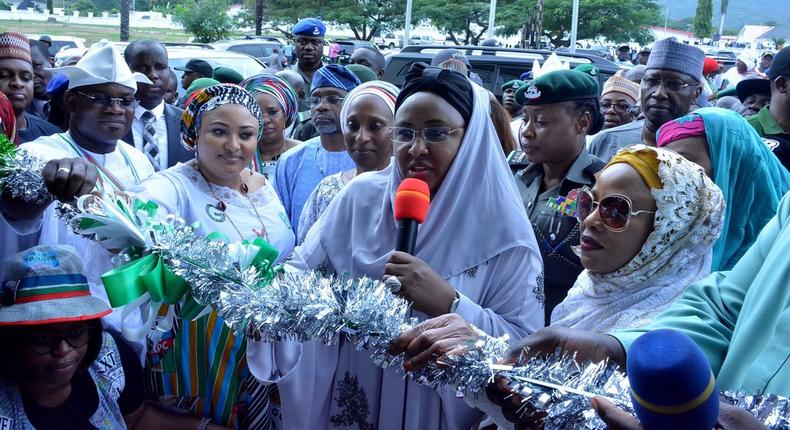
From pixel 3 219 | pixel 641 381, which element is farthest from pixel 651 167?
pixel 3 219

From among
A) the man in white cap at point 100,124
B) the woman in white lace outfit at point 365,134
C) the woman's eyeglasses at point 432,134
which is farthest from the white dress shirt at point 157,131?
the woman's eyeglasses at point 432,134

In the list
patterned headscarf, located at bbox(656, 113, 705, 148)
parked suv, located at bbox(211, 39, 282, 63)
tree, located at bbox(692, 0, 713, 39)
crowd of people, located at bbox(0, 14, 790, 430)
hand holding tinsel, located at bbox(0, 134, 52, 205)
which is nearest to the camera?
crowd of people, located at bbox(0, 14, 790, 430)

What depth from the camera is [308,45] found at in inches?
A: 324

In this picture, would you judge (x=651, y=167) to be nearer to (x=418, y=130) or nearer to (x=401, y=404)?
(x=418, y=130)

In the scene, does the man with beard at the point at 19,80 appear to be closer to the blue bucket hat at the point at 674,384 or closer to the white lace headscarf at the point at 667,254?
the white lace headscarf at the point at 667,254

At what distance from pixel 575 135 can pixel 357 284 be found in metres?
2.20

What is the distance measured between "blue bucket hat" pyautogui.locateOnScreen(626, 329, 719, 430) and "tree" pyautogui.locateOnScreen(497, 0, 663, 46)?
42481 millimetres

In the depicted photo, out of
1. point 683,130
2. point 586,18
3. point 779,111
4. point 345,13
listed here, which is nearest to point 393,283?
point 683,130

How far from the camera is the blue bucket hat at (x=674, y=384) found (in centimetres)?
109

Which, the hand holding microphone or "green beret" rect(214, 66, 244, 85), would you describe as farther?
"green beret" rect(214, 66, 244, 85)

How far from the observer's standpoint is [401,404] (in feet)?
7.62

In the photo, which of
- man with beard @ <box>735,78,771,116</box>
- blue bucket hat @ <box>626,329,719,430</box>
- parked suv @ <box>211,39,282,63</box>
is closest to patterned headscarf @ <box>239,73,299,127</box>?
man with beard @ <box>735,78,771,116</box>

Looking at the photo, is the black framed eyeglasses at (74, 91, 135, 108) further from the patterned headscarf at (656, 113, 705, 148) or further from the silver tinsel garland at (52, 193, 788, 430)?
the patterned headscarf at (656, 113, 705, 148)

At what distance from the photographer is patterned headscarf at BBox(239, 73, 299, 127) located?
207 inches
